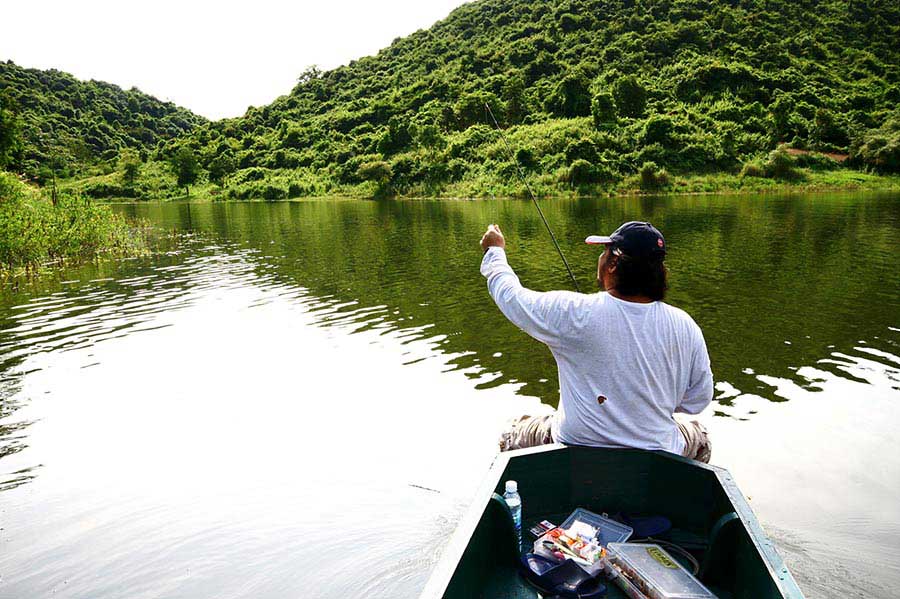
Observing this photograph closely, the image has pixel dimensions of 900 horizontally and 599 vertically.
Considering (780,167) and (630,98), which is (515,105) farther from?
(780,167)

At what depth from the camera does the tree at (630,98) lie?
2340 inches

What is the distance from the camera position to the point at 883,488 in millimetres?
4309

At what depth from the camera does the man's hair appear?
8.29 ft

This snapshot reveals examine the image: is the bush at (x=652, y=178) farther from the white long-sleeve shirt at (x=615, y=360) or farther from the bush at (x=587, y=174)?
the white long-sleeve shirt at (x=615, y=360)

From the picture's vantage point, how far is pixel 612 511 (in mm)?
2803

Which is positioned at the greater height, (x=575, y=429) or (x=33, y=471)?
(x=575, y=429)

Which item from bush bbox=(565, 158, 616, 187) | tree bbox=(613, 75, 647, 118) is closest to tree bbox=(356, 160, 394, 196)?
bush bbox=(565, 158, 616, 187)

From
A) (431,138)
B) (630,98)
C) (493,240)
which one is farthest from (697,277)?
(630,98)

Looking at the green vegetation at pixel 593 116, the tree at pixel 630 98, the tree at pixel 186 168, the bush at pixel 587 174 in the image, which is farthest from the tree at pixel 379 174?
the tree at pixel 630 98

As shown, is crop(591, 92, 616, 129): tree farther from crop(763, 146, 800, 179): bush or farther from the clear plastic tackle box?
the clear plastic tackle box

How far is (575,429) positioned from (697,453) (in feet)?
2.72

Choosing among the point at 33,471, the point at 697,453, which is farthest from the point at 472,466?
the point at 33,471

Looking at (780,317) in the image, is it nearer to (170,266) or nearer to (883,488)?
(883,488)

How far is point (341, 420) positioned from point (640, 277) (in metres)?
4.21
